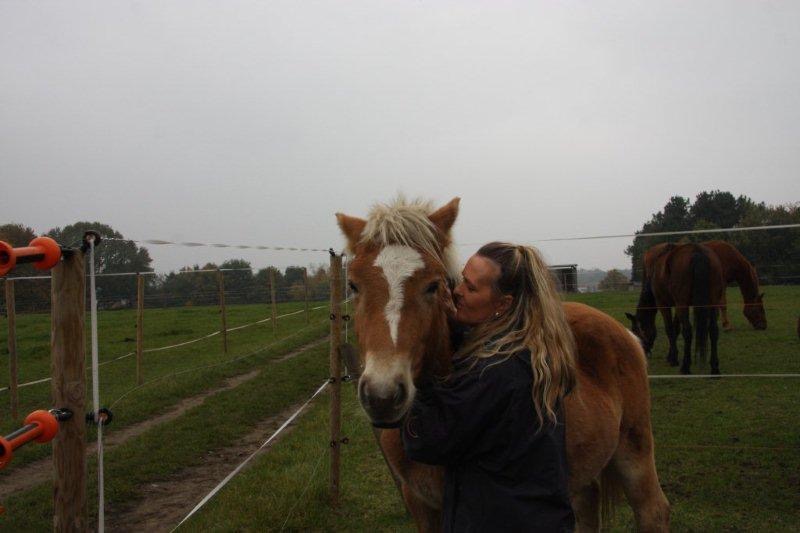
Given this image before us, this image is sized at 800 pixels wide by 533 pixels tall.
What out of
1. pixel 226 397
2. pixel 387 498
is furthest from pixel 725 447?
pixel 226 397

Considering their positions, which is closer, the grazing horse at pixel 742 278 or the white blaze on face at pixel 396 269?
the white blaze on face at pixel 396 269

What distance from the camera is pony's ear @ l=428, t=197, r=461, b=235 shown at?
2.55 metres

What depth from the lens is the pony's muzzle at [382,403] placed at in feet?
5.88

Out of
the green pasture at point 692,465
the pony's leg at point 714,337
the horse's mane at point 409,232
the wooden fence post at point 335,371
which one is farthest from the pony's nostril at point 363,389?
the pony's leg at point 714,337

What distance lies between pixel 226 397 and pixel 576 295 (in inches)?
232

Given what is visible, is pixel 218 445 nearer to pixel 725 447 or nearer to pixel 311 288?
pixel 725 447

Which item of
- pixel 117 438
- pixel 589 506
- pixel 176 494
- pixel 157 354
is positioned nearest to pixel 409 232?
pixel 589 506

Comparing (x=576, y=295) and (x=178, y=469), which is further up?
(x=576, y=295)

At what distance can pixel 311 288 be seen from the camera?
19.9 metres

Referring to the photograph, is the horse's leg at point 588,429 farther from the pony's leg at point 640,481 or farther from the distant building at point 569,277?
the distant building at point 569,277

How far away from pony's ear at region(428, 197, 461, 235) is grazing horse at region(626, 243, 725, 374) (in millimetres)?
5469

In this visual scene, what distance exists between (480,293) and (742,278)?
737 centimetres

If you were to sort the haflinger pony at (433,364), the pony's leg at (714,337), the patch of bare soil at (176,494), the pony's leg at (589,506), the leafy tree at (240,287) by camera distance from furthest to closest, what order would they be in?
1. the leafy tree at (240,287)
2. the pony's leg at (714,337)
3. the patch of bare soil at (176,494)
4. the pony's leg at (589,506)
5. the haflinger pony at (433,364)

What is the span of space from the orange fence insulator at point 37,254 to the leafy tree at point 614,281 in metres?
8.34
